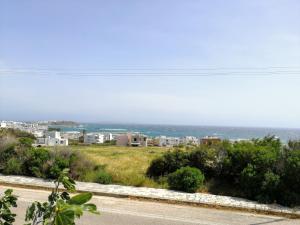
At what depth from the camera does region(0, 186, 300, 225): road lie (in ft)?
32.2

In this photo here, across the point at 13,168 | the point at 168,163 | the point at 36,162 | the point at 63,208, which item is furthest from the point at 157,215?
the point at 63,208

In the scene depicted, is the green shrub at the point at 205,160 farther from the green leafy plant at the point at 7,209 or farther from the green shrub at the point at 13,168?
the green leafy plant at the point at 7,209

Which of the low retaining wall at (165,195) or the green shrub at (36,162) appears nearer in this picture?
the low retaining wall at (165,195)

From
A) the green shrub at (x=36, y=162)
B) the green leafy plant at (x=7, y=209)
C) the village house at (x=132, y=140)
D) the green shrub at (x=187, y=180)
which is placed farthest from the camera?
the village house at (x=132, y=140)

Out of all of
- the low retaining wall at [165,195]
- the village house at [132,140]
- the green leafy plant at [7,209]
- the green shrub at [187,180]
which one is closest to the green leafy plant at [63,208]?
the green leafy plant at [7,209]

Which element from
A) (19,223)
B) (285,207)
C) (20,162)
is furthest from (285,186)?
(20,162)

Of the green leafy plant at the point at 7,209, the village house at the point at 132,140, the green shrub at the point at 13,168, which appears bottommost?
the village house at the point at 132,140

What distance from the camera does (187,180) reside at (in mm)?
13750

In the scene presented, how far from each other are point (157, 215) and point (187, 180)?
3.42 metres

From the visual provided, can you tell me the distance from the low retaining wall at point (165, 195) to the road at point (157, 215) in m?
0.43

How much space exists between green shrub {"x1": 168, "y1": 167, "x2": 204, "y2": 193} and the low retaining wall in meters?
0.49

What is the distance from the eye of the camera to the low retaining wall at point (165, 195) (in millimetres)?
11623

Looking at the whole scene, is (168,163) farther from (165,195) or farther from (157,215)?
(157,215)

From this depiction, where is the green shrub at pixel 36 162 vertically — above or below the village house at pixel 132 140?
above
